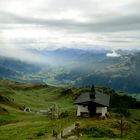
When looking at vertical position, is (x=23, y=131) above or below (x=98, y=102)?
below

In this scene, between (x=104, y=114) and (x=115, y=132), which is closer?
(x=115, y=132)

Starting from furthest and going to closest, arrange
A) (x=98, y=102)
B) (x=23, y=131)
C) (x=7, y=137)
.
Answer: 1. (x=98, y=102)
2. (x=23, y=131)
3. (x=7, y=137)

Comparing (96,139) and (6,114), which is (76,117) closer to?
(96,139)

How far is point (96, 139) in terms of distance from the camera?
60062mm

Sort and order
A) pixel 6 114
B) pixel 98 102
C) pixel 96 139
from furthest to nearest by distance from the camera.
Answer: pixel 6 114 → pixel 98 102 → pixel 96 139

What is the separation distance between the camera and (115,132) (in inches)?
2889

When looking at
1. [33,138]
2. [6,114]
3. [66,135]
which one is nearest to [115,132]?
[66,135]

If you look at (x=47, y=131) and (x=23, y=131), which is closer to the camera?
(x=47, y=131)

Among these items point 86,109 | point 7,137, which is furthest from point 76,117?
point 7,137

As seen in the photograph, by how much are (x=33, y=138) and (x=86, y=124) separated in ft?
43.1

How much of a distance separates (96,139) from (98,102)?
29.7 meters

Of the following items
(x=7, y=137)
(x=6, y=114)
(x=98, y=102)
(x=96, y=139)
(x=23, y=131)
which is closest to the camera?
(x=96, y=139)

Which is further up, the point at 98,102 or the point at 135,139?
the point at 98,102

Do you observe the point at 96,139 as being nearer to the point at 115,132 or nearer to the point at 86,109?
the point at 115,132
